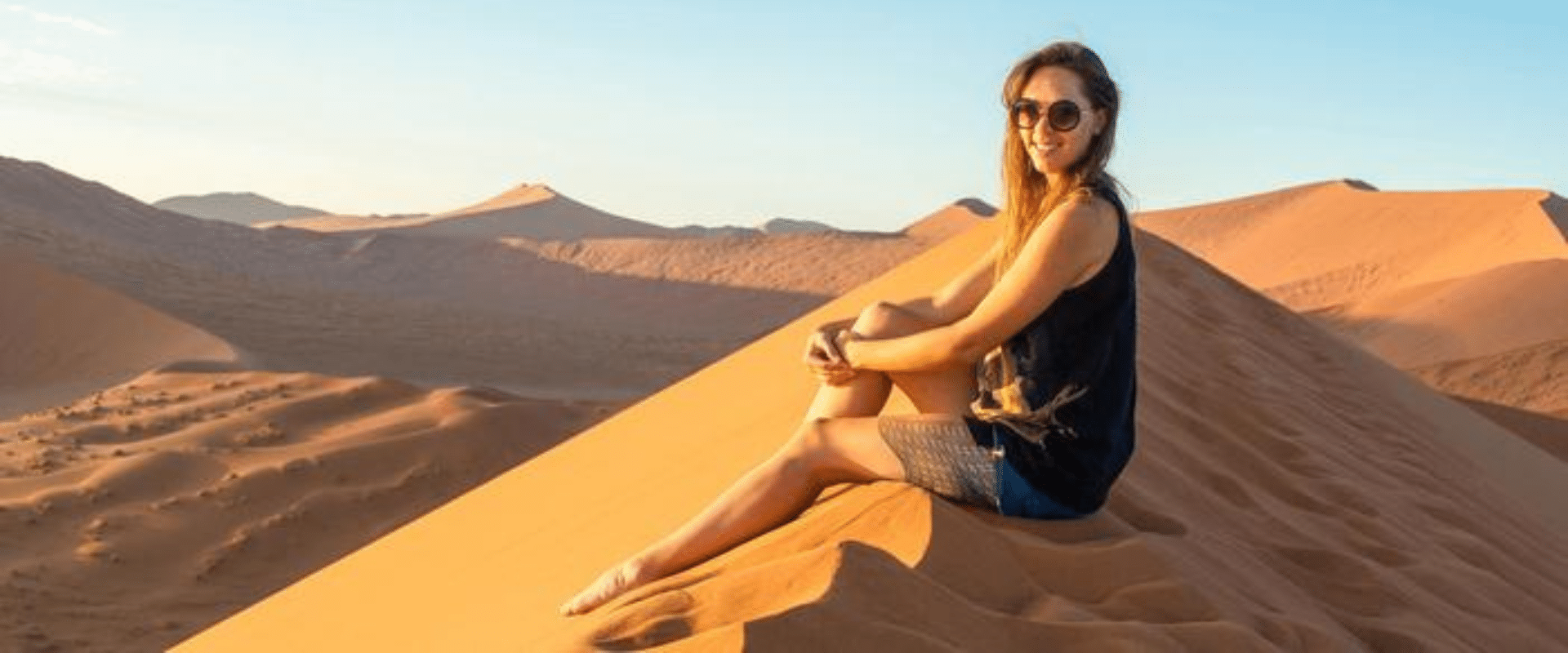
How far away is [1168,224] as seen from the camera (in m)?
66.7

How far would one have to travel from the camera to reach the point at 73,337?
21312 millimetres

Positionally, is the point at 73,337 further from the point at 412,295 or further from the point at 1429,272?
the point at 1429,272

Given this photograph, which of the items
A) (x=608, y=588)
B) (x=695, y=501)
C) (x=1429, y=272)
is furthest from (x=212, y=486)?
(x=1429, y=272)

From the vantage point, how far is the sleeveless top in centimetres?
339

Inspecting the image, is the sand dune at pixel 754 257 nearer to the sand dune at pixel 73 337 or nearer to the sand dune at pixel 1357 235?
the sand dune at pixel 1357 235

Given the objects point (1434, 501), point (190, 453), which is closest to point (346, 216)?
point (190, 453)

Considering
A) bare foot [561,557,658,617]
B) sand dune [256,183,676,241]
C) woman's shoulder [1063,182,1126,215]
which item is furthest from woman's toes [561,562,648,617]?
sand dune [256,183,676,241]

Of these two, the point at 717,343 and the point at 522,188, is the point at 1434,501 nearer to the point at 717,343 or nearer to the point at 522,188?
the point at 717,343

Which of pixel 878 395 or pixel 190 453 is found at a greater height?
pixel 878 395

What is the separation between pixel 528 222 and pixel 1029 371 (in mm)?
76814

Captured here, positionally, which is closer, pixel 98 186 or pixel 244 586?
pixel 244 586

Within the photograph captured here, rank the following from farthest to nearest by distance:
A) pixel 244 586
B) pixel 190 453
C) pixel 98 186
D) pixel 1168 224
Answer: pixel 1168 224
pixel 98 186
pixel 190 453
pixel 244 586

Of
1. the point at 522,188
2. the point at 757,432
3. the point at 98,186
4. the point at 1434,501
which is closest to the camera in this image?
the point at 757,432

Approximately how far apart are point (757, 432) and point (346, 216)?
298 feet
